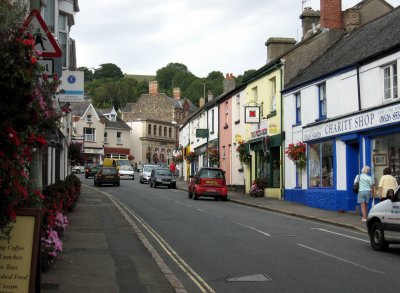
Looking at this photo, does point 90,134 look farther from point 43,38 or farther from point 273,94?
point 43,38

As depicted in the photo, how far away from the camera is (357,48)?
955 inches

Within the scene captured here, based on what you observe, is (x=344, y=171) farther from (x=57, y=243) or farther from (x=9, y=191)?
(x=9, y=191)

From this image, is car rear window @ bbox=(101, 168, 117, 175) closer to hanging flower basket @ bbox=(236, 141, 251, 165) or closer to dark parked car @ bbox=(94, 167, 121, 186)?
dark parked car @ bbox=(94, 167, 121, 186)

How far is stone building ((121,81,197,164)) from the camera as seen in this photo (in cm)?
9938

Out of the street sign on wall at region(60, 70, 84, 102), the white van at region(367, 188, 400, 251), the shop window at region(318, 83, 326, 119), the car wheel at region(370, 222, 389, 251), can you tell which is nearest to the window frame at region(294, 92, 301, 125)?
the shop window at region(318, 83, 326, 119)

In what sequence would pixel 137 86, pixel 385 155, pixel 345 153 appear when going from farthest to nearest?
1. pixel 137 86
2. pixel 345 153
3. pixel 385 155

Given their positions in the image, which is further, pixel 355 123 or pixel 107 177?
pixel 107 177

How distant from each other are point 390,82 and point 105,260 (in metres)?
13.7

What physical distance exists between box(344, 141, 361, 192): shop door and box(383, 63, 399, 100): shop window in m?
2.73

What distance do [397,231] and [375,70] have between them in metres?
10.6

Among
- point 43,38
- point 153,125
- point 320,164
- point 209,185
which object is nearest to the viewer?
point 43,38

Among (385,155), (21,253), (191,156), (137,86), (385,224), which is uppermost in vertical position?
(137,86)

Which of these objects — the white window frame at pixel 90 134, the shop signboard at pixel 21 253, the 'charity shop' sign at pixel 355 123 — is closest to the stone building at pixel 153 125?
the white window frame at pixel 90 134

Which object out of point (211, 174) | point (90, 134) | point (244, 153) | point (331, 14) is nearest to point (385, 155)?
point (211, 174)
